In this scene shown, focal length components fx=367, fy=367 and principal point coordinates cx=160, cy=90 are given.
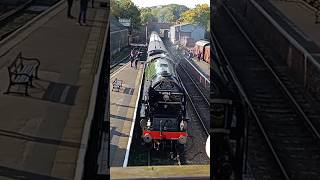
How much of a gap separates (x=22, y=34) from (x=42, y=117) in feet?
1.38

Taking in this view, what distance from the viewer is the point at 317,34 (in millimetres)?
1890

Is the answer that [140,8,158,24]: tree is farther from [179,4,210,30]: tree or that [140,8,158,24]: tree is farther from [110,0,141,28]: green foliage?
[179,4,210,30]: tree

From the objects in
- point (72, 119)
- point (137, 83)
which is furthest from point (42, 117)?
point (137, 83)

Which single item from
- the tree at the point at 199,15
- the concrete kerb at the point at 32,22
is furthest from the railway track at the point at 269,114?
the concrete kerb at the point at 32,22

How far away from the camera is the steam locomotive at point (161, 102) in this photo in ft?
7.77

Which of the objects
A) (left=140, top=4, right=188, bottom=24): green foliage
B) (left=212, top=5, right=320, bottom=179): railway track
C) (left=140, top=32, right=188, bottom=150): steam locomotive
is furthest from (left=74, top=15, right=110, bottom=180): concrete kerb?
(left=212, top=5, right=320, bottom=179): railway track

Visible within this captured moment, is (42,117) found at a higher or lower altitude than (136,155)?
higher

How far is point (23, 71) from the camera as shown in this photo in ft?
5.11

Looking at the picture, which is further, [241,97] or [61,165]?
[241,97]

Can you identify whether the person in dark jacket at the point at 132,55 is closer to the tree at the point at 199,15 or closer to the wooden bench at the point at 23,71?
the tree at the point at 199,15

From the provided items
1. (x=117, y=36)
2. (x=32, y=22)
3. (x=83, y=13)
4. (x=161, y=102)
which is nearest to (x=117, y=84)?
(x=117, y=36)

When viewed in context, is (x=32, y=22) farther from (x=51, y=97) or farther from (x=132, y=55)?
(x=132, y=55)

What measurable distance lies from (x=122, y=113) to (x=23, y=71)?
1.74 feet

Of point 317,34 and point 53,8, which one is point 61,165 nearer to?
point 53,8
